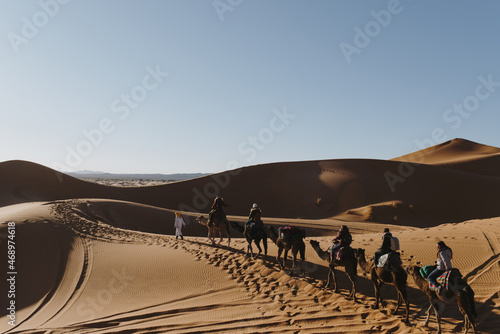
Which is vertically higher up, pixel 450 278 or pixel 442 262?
pixel 442 262

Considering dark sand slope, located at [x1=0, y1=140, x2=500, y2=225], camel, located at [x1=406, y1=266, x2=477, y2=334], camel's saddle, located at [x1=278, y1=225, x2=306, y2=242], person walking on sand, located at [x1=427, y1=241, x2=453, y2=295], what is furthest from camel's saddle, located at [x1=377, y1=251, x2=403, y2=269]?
dark sand slope, located at [x1=0, y1=140, x2=500, y2=225]

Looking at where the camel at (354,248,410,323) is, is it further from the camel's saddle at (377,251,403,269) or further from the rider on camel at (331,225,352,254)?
the rider on camel at (331,225,352,254)

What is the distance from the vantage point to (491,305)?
7.75 m

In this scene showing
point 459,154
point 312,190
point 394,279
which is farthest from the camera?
point 459,154

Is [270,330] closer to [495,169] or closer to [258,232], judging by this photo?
[258,232]

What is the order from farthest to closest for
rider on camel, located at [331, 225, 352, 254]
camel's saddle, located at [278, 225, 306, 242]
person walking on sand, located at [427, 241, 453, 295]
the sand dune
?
the sand dune
camel's saddle, located at [278, 225, 306, 242]
rider on camel, located at [331, 225, 352, 254]
person walking on sand, located at [427, 241, 453, 295]

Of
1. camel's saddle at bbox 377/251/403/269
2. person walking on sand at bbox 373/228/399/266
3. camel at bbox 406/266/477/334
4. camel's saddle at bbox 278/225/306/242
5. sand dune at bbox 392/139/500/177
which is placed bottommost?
camel at bbox 406/266/477/334

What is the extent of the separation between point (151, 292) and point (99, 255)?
14.3 feet

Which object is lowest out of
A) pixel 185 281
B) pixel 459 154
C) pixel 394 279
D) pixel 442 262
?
pixel 394 279

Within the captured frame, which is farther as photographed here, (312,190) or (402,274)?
(312,190)

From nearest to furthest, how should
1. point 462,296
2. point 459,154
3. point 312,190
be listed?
point 462,296 < point 312,190 < point 459,154

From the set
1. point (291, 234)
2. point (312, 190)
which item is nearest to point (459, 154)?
point (312, 190)

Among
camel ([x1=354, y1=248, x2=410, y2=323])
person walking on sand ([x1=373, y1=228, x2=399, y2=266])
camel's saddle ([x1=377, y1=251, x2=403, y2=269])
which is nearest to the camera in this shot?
camel ([x1=354, y1=248, x2=410, y2=323])

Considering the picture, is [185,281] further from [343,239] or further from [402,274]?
[402,274]
